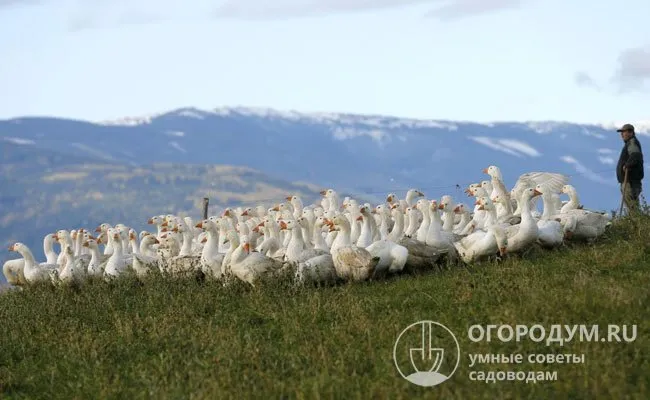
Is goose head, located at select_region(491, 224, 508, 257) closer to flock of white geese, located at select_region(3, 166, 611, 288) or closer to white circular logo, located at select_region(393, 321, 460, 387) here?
flock of white geese, located at select_region(3, 166, 611, 288)

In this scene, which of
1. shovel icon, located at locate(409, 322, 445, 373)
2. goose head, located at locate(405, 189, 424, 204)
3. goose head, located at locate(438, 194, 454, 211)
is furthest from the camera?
goose head, located at locate(405, 189, 424, 204)

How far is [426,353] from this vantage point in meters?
12.2

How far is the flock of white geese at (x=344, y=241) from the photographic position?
18.4m

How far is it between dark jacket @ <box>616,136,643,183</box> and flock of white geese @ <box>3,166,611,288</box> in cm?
113

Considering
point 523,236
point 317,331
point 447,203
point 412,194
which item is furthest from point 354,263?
point 412,194

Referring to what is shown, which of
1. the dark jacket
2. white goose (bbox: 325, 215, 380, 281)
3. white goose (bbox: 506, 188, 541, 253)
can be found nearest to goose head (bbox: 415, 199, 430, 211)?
white goose (bbox: 506, 188, 541, 253)

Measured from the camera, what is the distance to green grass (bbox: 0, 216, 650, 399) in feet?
36.7

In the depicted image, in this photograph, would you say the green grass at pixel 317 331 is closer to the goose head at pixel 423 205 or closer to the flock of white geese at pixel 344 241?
the flock of white geese at pixel 344 241

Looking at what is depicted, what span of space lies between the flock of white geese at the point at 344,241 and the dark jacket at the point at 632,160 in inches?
44.5

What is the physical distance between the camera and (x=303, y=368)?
12172 millimetres

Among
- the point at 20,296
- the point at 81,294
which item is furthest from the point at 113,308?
the point at 20,296

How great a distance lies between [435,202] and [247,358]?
8165 mm

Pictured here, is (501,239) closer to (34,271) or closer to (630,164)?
(630,164)

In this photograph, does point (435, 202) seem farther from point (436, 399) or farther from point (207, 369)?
point (436, 399)
